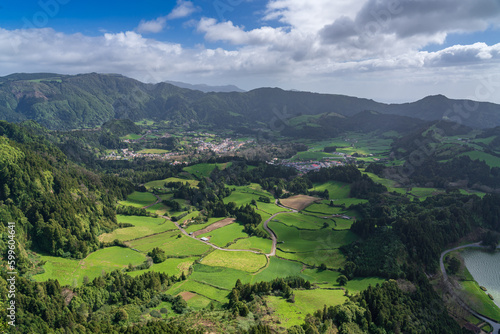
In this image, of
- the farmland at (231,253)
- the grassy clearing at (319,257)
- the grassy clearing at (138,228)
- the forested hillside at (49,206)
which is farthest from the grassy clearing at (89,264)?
the grassy clearing at (319,257)

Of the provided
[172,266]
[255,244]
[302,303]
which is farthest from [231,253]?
[302,303]

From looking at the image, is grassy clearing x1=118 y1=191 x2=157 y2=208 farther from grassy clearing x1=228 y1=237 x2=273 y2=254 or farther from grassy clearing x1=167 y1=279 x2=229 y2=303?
grassy clearing x1=167 y1=279 x2=229 y2=303

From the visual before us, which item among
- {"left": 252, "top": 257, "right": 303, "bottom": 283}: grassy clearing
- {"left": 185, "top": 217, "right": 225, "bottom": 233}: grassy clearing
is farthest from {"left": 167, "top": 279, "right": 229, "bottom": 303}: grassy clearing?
{"left": 185, "top": 217, "right": 225, "bottom": 233}: grassy clearing

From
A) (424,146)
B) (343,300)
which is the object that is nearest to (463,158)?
(424,146)

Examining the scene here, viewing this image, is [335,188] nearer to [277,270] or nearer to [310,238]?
[310,238]

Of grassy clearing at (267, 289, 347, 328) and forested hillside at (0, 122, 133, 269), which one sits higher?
forested hillside at (0, 122, 133, 269)

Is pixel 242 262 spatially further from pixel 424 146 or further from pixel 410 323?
pixel 424 146
